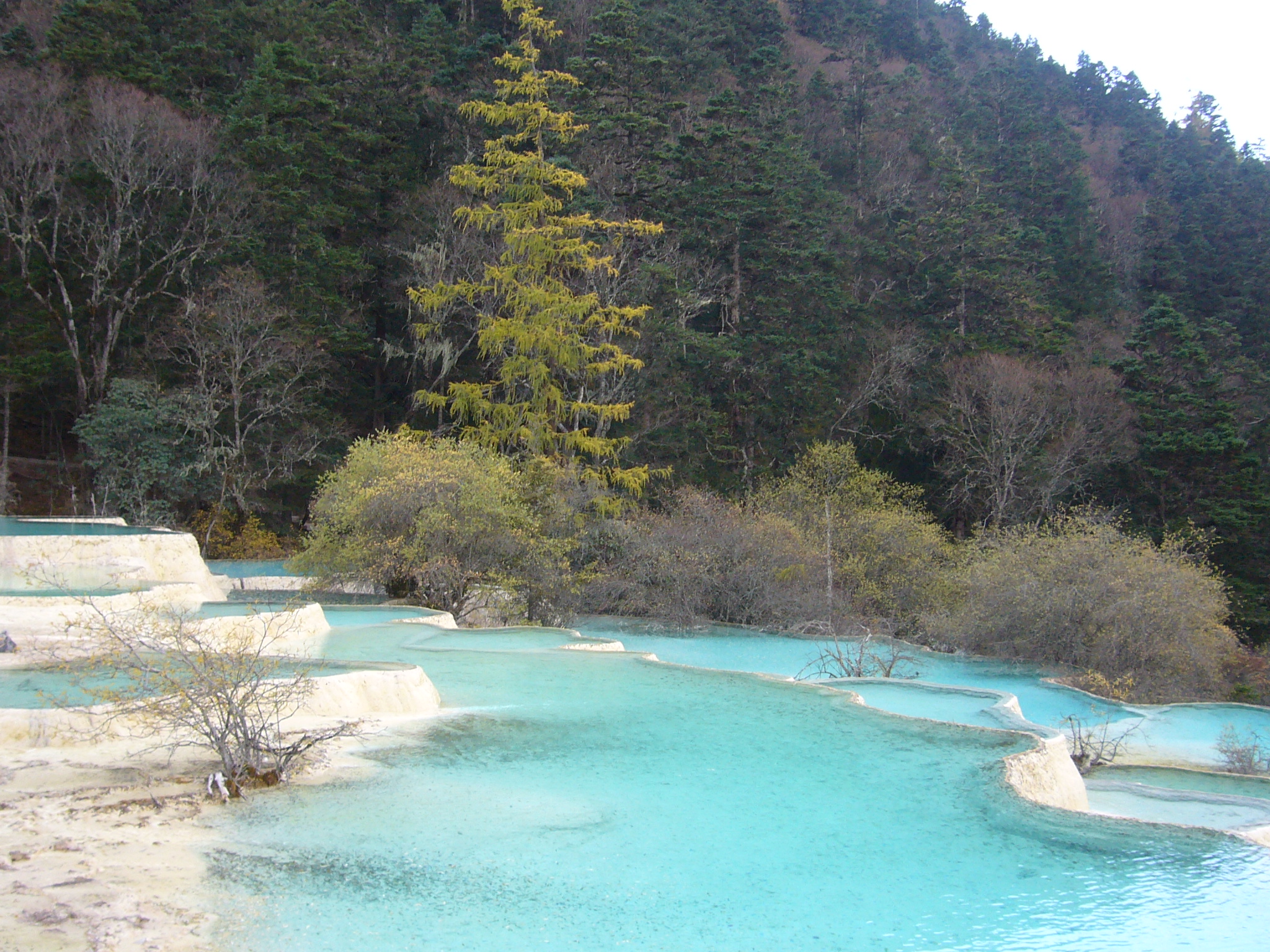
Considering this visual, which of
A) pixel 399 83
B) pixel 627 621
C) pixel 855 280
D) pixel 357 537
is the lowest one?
pixel 627 621

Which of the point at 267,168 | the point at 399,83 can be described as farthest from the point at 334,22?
the point at 267,168

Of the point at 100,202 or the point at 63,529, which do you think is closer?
the point at 63,529

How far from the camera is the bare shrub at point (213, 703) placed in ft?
24.1

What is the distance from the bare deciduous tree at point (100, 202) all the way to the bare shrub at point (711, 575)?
14831 millimetres

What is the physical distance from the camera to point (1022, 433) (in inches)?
1244

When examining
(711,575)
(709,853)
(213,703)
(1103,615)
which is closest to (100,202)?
(711,575)

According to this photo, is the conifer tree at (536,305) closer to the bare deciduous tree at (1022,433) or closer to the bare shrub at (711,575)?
the bare shrub at (711,575)

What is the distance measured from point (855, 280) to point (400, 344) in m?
16.8

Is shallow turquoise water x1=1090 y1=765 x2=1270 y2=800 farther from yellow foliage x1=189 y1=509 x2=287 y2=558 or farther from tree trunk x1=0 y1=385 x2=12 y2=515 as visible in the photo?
tree trunk x1=0 y1=385 x2=12 y2=515

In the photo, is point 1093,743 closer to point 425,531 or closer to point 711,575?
point 711,575

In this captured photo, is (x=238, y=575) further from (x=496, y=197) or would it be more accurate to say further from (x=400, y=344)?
(x=496, y=197)

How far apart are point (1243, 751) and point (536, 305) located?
1929 centimetres

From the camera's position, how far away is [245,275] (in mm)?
27453

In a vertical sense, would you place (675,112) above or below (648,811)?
above
